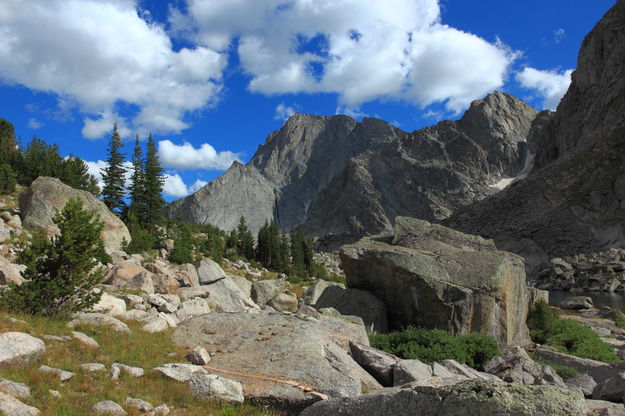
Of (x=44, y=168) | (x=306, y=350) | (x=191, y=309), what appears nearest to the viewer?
(x=306, y=350)

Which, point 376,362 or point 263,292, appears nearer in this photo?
point 376,362

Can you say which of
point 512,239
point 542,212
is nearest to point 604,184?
point 542,212

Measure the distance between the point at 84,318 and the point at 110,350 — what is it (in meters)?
2.27

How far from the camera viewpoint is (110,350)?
10148mm

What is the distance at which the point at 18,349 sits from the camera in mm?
8125

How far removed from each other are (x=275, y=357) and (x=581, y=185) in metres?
132

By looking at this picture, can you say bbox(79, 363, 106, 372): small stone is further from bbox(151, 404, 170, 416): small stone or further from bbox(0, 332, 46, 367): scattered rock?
bbox(151, 404, 170, 416): small stone

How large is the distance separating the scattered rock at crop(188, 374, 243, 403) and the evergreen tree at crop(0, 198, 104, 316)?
16.7ft

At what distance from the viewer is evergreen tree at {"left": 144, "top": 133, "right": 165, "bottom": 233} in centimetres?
4519

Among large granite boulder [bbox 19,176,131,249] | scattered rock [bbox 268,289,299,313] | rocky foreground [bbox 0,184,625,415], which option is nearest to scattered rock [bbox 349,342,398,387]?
rocky foreground [bbox 0,184,625,415]

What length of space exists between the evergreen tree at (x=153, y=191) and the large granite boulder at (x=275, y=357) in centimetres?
3428

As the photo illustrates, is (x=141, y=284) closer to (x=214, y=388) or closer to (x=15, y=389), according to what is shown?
(x=214, y=388)

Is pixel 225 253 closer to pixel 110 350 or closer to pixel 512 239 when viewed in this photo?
pixel 110 350

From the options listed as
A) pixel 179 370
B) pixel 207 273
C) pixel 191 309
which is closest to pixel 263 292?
pixel 207 273
